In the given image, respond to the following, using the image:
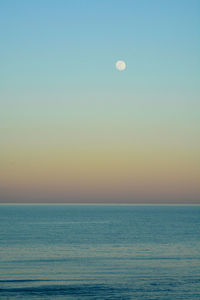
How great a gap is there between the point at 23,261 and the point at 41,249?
17824 mm

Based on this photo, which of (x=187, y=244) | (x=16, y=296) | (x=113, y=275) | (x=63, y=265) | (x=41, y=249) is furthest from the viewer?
(x=187, y=244)

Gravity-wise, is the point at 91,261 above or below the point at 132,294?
above

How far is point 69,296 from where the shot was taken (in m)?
50.2

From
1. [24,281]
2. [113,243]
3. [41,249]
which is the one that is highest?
[113,243]

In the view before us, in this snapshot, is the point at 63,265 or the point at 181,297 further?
the point at 63,265

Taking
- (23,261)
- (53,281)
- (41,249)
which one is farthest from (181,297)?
(41,249)

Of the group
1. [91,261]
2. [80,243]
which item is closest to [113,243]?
[80,243]

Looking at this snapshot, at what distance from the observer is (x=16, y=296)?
49750 mm

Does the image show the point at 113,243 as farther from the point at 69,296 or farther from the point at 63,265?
the point at 69,296

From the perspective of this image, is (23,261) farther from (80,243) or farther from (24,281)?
(80,243)

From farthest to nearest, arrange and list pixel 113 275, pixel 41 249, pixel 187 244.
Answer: pixel 187 244 → pixel 41 249 → pixel 113 275

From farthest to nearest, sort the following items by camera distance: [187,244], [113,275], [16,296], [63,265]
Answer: [187,244] → [63,265] → [113,275] → [16,296]

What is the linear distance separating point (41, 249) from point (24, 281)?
33.5m

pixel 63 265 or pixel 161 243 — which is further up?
pixel 161 243
